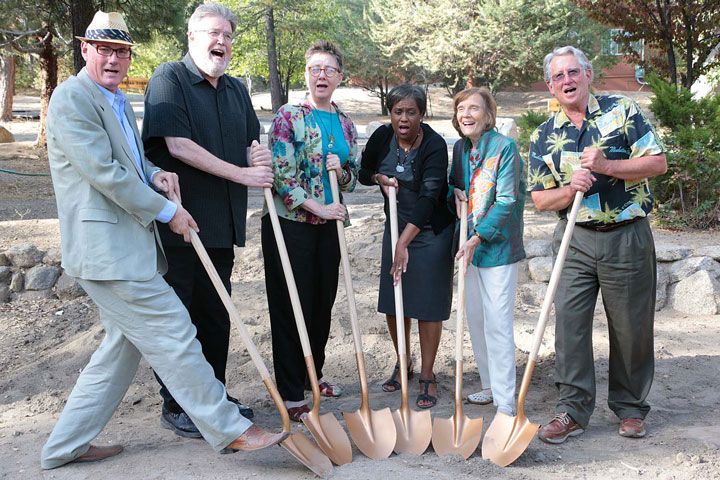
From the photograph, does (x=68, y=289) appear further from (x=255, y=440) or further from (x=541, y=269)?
(x=541, y=269)

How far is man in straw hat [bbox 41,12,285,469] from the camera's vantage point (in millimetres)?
2766

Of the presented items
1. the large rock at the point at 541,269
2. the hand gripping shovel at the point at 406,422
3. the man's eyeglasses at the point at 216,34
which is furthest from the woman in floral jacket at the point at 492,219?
the large rock at the point at 541,269

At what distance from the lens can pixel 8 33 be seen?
15188mm

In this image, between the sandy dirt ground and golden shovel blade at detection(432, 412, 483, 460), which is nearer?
the sandy dirt ground

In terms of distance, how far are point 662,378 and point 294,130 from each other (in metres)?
2.85

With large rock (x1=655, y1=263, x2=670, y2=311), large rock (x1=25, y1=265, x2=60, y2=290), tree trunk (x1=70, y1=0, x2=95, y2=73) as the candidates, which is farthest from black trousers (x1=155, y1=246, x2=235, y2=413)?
tree trunk (x1=70, y1=0, x2=95, y2=73)

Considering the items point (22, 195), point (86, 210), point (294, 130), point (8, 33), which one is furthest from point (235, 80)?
point (8, 33)

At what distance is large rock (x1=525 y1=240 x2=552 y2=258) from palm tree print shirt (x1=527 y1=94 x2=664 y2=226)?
112 inches

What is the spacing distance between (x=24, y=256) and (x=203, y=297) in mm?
3229

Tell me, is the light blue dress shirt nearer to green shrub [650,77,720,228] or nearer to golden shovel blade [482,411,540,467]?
golden shovel blade [482,411,540,467]

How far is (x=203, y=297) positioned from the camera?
3604 millimetres

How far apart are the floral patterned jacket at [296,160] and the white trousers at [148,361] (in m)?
0.88

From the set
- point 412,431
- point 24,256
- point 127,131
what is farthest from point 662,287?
point 24,256

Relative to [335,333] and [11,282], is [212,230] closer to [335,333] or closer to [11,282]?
[335,333]
